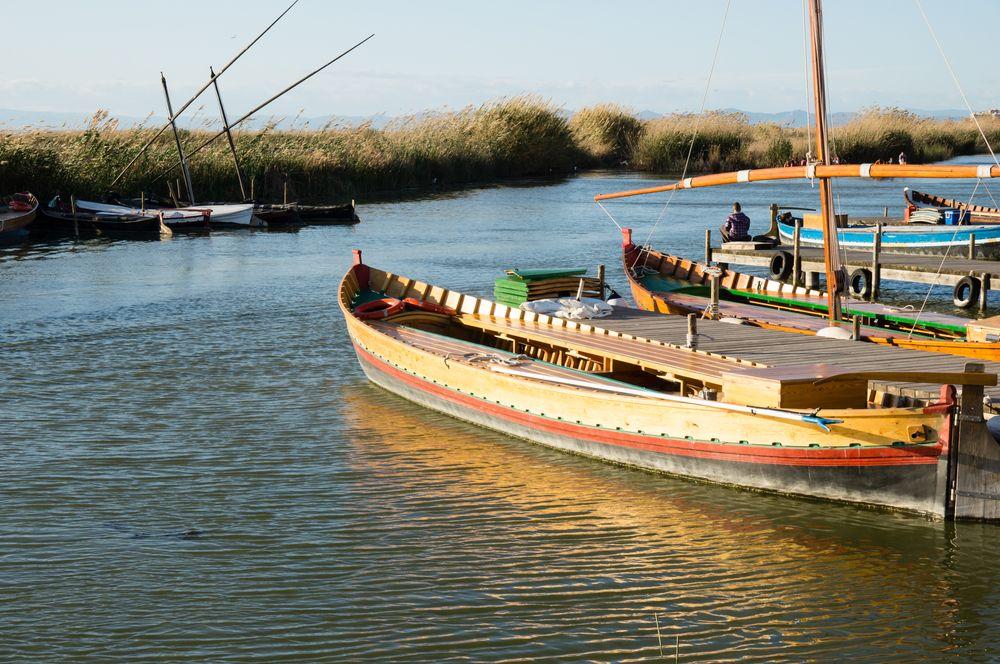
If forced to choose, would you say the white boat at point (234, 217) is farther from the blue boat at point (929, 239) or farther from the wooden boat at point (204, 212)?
the blue boat at point (929, 239)


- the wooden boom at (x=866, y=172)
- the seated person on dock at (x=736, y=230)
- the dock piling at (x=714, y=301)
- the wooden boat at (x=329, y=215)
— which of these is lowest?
the dock piling at (x=714, y=301)

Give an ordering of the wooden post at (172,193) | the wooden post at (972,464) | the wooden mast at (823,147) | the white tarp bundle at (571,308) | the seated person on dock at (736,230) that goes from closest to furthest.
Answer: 1. the wooden post at (972,464)
2. the wooden mast at (823,147)
3. the white tarp bundle at (571,308)
4. the seated person on dock at (736,230)
5. the wooden post at (172,193)

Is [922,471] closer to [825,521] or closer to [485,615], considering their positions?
[825,521]

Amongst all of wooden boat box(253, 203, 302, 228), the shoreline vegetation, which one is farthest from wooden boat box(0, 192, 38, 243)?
wooden boat box(253, 203, 302, 228)

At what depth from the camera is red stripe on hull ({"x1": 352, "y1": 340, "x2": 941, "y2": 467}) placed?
13.3 metres

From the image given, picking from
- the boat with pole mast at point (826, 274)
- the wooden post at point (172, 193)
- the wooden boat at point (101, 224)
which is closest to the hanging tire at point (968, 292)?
the boat with pole mast at point (826, 274)

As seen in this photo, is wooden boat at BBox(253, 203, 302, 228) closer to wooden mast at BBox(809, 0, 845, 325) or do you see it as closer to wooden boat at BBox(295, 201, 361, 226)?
wooden boat at BBox(295, 201, 361, 226)

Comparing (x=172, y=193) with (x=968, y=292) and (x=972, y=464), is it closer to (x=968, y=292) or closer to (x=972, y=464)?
(x=968, y=292)

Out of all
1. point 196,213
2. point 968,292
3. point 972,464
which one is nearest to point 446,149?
point 196,213

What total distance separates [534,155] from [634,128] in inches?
528

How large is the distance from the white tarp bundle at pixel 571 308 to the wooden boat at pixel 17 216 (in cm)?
2962

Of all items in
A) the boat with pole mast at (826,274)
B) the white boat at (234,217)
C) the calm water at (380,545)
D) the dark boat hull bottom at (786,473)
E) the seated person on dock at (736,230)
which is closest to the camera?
the calm water at (380,545)

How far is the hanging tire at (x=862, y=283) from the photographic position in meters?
31.3

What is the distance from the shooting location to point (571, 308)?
20.8 meters
